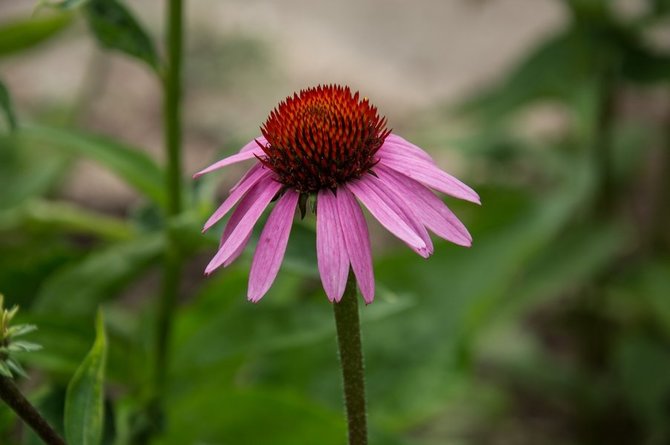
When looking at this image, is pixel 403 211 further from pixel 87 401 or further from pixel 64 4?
pixel 64 4

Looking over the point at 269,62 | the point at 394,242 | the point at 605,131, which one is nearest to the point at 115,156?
the point at 605,131

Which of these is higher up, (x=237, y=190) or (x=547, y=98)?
(x=547, y=98)

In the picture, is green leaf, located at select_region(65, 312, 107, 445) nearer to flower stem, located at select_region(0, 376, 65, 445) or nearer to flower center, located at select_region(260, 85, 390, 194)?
flower stem, located at select_region(0, 376, 65, 445)

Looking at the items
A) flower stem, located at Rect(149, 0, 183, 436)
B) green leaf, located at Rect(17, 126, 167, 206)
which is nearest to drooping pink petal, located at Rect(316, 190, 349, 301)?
flower stem, located at Rect(149, 0, 183, 436)

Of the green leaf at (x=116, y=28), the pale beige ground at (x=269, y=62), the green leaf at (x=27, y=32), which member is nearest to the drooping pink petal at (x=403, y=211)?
the green leaf at (x=116, y=28)

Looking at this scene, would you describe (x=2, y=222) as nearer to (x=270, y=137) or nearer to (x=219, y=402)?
(x=219, y=402)

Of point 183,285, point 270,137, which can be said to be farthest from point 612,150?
point 270,137
